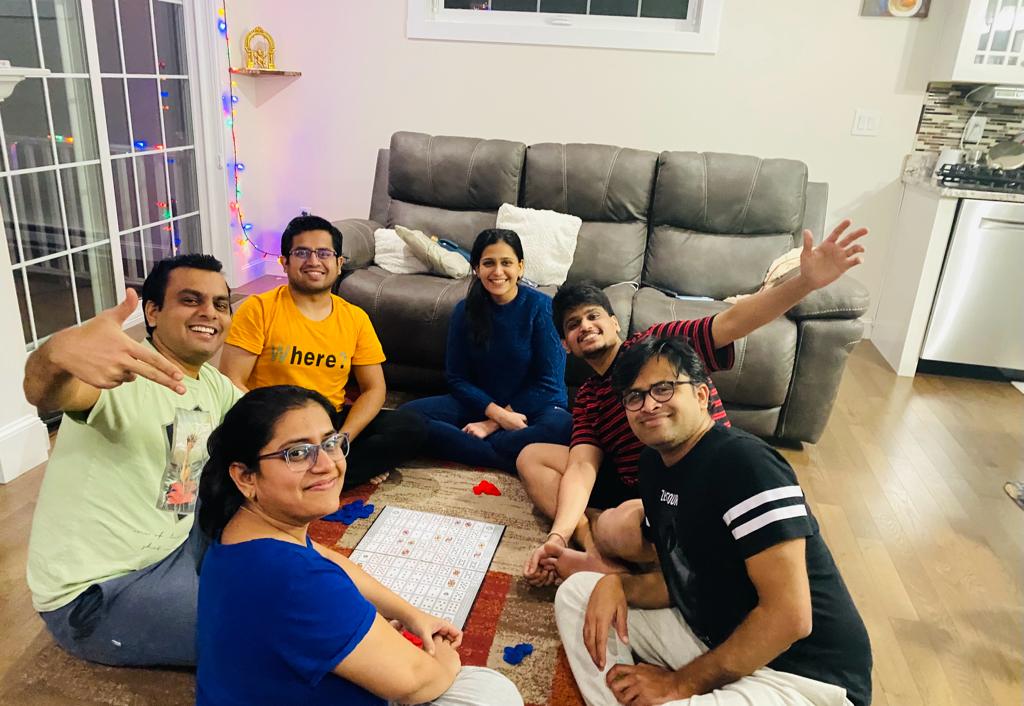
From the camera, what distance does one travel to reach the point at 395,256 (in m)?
3.02

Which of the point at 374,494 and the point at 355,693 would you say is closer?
the point at 355,693

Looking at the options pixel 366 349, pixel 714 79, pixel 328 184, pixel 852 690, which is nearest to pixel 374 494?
pixel 366 349

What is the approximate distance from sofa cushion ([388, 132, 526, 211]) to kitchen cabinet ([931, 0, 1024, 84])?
2148 mm

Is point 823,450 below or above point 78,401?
below

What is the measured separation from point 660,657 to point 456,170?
2458mm

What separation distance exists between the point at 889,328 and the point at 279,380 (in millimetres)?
3115

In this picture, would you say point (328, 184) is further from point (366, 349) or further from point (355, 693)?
point (355, 693)

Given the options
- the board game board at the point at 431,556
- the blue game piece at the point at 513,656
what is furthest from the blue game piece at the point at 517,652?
the board game board at the point at 431,556

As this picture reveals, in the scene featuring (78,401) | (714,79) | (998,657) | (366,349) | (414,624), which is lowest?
(998,657)

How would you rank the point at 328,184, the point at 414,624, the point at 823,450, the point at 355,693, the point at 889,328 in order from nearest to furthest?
the point at 355,693
the point at 414,624
the point at 823,450
the point at 889,328
the point at 328,184

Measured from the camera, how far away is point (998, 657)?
1.64 meters

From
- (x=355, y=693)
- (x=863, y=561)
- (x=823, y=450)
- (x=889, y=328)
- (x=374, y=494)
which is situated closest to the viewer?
(x=355, y=693)

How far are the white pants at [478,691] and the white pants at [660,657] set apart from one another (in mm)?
216

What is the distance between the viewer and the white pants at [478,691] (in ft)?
3.78
